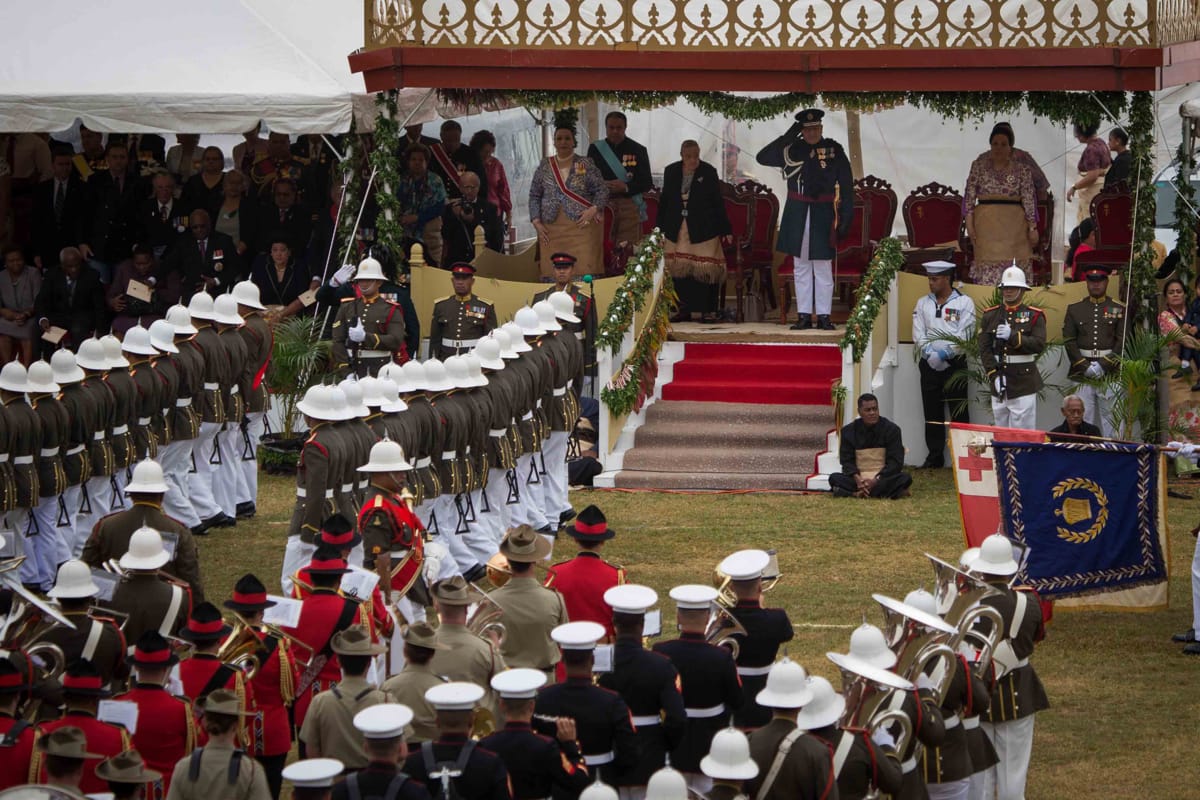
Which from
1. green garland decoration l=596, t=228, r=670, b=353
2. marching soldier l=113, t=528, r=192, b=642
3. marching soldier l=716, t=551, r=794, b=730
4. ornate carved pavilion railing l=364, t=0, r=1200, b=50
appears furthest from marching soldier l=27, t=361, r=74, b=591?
ornate carved pavilion railing l=364, t=0, r=1200, b=50

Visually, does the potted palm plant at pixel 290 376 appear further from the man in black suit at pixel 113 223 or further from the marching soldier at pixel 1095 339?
the marching soldier at pixel 1095 339

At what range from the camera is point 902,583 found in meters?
13.8

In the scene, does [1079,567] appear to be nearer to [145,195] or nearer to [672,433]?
[672,433]

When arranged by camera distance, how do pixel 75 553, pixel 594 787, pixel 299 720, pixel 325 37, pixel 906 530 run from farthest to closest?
pixel 325 37 → pixel 906 530 → pixel 75 553 → pixel 299 720 → pixel 594 787

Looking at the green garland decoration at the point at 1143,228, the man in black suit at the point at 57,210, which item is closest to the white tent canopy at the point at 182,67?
the man in black suit at the point at 57,210

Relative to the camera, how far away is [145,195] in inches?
803

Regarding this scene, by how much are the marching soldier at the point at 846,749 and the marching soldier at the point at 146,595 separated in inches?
144

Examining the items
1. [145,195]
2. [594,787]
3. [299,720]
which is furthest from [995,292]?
[594,787]

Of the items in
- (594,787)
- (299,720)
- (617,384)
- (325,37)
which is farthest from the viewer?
(325,37)

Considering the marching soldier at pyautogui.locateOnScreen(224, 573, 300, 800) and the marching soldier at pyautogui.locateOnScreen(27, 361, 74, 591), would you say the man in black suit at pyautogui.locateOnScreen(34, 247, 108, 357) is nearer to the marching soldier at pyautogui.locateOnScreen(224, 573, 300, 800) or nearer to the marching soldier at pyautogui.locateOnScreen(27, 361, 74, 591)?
the marching soldier at pyautogui.locateOnScreen(27, 361, 74, 591)

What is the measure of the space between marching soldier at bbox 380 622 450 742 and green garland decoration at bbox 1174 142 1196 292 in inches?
485

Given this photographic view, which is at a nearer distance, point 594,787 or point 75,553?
point 594,787

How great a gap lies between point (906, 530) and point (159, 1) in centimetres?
994

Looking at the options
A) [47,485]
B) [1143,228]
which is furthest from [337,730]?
[1143,228]
